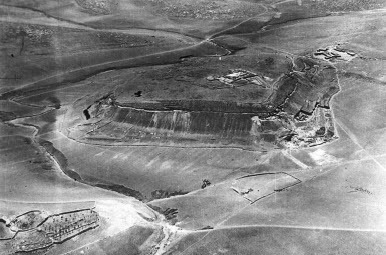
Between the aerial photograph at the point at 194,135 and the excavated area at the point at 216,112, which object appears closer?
the aerial photograph at the point at 194,135

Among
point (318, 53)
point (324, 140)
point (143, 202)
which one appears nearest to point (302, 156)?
point (324, 140)

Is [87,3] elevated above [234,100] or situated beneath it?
elevated above

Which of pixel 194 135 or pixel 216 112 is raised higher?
pixel 216 112

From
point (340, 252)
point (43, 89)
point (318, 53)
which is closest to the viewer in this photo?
point (340, 252)

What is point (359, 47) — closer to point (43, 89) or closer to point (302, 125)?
point (302, 125)

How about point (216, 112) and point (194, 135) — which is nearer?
point (194, 135)

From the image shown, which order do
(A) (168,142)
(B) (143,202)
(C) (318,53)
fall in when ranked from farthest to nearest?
(C) (318,53) < (A) (168,142) < (B) (143,202)

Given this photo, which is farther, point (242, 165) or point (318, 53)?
point (318, 53)

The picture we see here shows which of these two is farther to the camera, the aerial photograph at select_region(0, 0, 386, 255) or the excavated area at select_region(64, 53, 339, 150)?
the excavated area at select_region(64, 53, 339, 150)
